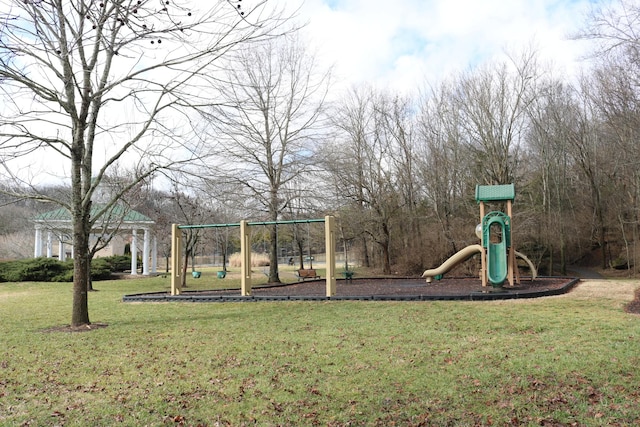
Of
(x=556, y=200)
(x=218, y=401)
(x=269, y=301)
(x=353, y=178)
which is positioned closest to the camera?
(x=218, y=401)

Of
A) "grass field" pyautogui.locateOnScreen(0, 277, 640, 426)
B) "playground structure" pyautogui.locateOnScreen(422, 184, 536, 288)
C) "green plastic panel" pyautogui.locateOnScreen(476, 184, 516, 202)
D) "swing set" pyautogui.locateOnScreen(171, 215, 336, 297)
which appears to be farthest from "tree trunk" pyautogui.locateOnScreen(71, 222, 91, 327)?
"green plastic panel" pyautogui.locateOnScreen(476, 184, 516, 202)

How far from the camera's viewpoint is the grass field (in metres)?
4.30

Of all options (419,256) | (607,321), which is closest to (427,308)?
(607,321)

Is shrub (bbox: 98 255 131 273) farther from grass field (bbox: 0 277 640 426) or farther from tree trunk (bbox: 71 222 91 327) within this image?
tree trunk (bbox: 71 222 91 327)

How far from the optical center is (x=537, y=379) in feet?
16.6

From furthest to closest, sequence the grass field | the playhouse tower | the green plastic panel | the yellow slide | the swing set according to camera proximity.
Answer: the yellow slide
the green plastic panel
the swing set
the playhouse tower
the grass field

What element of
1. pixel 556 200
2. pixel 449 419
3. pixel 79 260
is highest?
pixel 556 200

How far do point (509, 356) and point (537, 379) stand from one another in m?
0.95

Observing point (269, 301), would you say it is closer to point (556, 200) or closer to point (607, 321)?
point (607, 321)

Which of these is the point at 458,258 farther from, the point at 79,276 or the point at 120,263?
the point at 120,263

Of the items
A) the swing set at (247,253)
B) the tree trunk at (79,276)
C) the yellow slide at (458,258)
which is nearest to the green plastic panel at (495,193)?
the yellow slide at (458,258)

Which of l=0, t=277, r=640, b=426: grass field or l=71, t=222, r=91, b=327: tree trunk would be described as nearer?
l=0, t=277, r=640, b=426: grass field

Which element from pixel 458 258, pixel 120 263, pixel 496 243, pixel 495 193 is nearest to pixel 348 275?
pixel 458 258

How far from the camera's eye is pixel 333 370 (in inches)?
224
